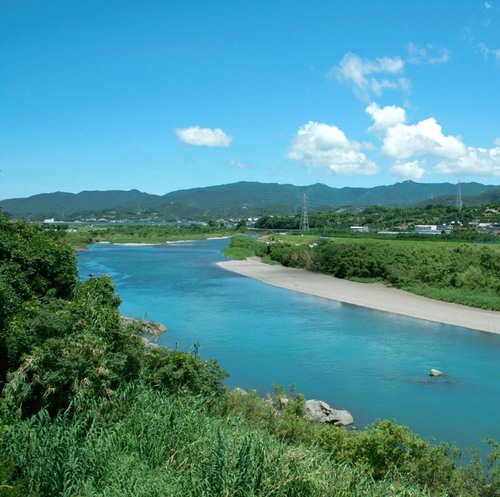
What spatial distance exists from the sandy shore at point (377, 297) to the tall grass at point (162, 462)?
22.9 m

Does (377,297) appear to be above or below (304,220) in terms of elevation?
below

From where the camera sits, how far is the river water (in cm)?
1702

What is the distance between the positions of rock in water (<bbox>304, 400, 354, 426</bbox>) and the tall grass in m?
6.16

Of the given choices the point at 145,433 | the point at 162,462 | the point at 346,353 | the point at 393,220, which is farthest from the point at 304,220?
the point at 162,462

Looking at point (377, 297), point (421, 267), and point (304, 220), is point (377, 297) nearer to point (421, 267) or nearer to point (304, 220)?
point (421, 267)

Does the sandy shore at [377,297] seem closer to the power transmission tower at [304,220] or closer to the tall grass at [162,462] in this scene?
the tall grass at [162,462]

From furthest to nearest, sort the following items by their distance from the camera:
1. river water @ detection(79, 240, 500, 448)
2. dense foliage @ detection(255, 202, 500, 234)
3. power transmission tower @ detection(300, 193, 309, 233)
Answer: power transmission tower @ detection(300, 193, 309, 233) → dense foliage @ detection(255, 202, 500, 234) → river water @ detection(79, 240, 500, 448)

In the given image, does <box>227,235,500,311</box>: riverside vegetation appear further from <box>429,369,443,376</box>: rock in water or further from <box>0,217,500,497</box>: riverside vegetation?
<box>0,217,500,497</box>: riverside vegetation

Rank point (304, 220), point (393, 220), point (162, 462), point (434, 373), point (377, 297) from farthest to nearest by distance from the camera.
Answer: point (393, 220), point (304, 220), point (377, 297), point (434, 373), point (162, 462)

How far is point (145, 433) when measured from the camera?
896cm

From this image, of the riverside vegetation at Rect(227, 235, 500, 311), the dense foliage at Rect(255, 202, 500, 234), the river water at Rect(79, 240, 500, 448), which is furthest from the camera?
the dense foliage at Rect(255, 202, 500, 234)

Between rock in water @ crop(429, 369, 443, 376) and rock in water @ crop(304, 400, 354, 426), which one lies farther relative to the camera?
rock in water @ crop(429, 369, 443, 376)

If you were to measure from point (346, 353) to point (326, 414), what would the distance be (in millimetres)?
7826

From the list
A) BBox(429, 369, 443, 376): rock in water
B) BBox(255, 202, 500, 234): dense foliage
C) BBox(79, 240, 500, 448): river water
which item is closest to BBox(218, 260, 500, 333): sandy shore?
BBox(79, 240, 500, 448): river water
